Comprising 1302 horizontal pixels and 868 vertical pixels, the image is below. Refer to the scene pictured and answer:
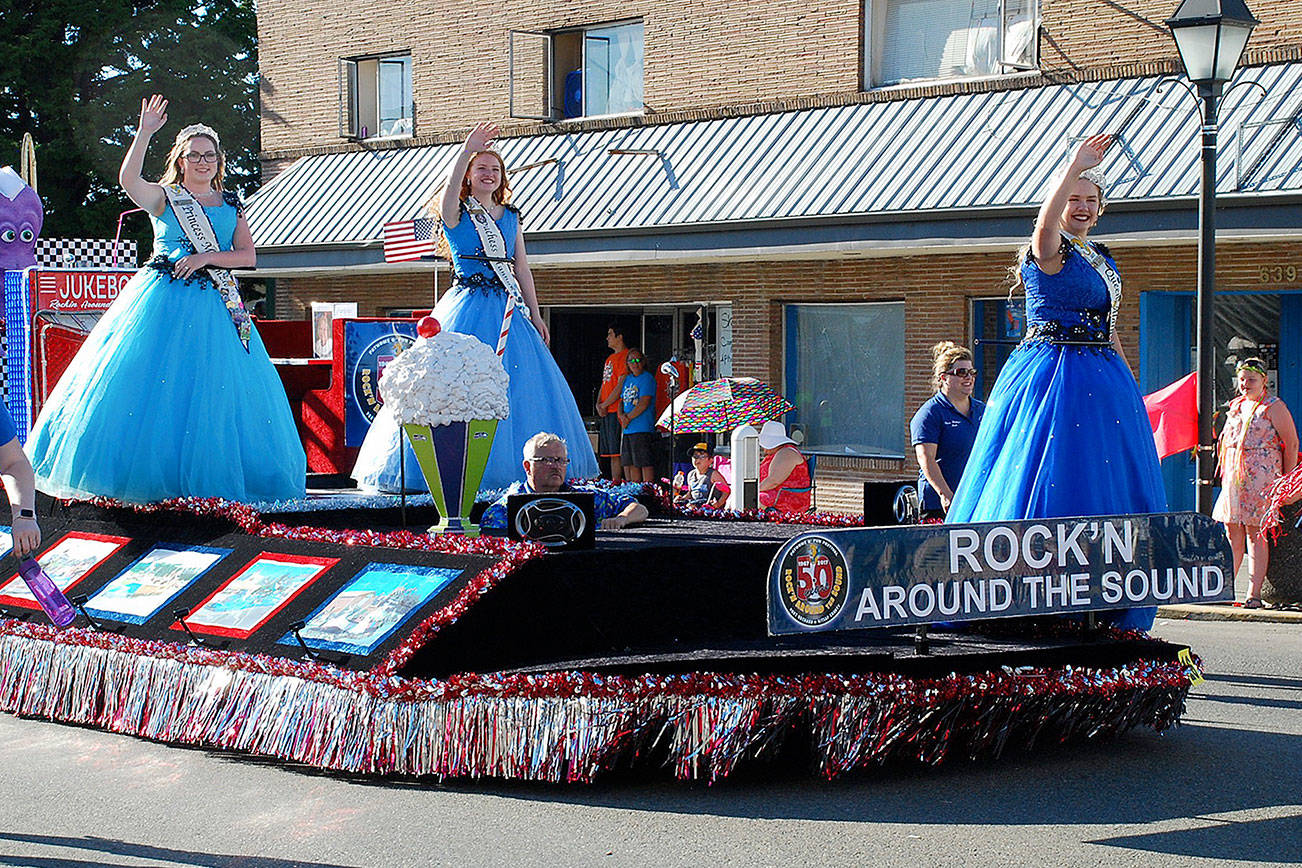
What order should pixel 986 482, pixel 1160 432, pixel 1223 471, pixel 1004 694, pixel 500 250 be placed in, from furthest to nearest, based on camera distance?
1. pixel 1160 432
2. pixel 1223 471
3. pixel 500 250
4. pixel 986 482
5. pixel 1004 694

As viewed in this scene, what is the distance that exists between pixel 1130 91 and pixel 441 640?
10.8 metres

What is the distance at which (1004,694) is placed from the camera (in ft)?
20.3

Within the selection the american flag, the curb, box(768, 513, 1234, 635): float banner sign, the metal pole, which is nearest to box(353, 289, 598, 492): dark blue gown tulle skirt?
box(768, 513, 1234, 635): float banner sign

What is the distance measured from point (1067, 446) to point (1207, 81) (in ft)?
17.1

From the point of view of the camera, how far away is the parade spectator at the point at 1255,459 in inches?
430

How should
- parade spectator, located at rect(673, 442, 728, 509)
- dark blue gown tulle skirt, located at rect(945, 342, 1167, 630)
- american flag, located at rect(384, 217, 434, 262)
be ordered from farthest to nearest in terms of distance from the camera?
american flag, located at rect(384, 217, 434, 262)
parade spectator, located at rect(673, 442, 728, 509)
dark blue gown tulle skirt, located at rect(945, 342, 1167, 630)

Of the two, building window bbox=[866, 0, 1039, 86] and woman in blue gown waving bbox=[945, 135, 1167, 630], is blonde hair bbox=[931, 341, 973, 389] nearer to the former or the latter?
woman in blue gown waving bbox=[945, 135, 1167, 630]

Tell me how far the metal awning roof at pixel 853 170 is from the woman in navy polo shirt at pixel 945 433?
5454 mm

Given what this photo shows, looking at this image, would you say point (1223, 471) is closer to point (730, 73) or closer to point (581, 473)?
point (581, 473)

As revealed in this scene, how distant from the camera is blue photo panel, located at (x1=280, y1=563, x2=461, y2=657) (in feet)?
21.1

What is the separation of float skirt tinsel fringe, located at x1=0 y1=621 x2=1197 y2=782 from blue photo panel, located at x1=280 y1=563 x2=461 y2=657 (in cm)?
15

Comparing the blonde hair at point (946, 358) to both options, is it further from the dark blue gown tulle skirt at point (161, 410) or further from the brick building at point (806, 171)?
the brick building at point (806, 171)

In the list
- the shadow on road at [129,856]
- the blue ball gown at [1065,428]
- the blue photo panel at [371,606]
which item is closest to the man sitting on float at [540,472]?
the blue photo panel at [371,606]

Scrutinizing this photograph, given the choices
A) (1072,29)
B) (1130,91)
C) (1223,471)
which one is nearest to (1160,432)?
(1223,471)
